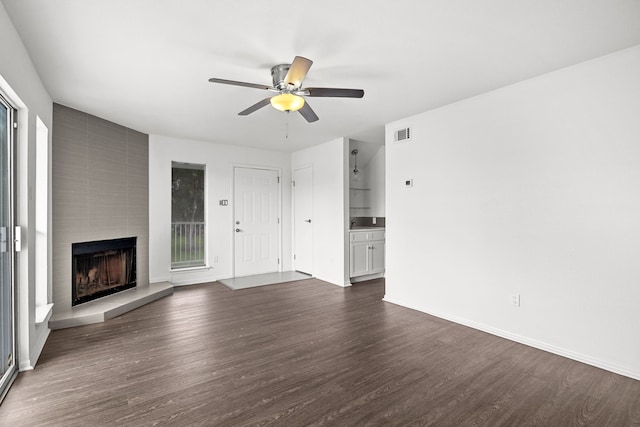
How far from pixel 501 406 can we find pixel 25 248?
367 centimetres

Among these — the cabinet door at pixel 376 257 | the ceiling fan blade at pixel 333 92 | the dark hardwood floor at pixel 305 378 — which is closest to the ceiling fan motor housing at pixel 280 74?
the ceiling fan blade at pixel 333 92

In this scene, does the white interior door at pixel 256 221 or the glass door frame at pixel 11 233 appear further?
the white interior door at pixel 256 221

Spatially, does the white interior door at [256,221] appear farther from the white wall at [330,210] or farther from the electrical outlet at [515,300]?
the electrical outlet at [515,300]

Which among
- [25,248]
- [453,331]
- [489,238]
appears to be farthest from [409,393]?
[25,248]

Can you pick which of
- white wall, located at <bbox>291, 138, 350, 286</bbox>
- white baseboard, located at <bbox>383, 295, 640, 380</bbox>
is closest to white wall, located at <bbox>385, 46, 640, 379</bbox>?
white baseboard, located at <bbox>383, 295, 640, 380</bbox>

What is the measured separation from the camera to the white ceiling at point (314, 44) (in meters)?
1.92

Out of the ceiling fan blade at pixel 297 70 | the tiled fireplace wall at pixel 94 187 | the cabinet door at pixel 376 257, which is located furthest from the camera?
the cabinet door at pixel 376 257

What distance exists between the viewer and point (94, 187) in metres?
3.97

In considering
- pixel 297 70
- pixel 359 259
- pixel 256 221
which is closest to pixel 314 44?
pixel 297 70

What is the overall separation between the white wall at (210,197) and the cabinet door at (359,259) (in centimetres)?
164

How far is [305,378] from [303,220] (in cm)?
396

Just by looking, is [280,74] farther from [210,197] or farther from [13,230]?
[210,197]

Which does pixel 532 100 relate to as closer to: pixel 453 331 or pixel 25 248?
pixel 453 331

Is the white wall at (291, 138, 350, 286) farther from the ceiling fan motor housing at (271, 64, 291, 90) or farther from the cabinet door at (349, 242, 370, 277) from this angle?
the ceiling fan motor housing at (271, 64, 291, 90)
